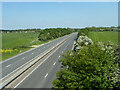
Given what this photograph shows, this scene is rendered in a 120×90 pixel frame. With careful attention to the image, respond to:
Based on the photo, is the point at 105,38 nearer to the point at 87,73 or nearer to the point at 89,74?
the point at 87,73

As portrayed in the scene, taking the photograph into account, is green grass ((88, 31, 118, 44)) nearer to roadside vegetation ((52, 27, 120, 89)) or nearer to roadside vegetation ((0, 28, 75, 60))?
roadside vegetation ((0, 28, 75, 60))

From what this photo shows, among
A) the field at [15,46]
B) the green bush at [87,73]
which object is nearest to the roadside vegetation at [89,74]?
the green bush at [87,73]

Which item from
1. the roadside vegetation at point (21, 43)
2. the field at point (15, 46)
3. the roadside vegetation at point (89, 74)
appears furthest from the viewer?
the roadside vegetation at point (21, 43)

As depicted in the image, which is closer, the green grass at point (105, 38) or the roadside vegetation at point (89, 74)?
the roadside vegetation at point (89, 74)

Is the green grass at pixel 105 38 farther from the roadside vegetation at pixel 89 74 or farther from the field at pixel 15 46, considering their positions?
the roadside vegetation at pixel 89 74

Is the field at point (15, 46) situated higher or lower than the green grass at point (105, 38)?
lower

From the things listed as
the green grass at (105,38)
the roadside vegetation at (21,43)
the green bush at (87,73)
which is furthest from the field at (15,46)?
the green grass at (105,38)

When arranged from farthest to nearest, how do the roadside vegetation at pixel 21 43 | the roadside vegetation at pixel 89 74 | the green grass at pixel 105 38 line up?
the green grass at pixel 105 38, the roadside vegetation at pixel 21 43, the roadside vegetation at pixel 89 74

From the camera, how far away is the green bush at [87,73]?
46.4ft

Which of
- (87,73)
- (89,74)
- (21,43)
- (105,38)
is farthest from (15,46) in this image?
(89,74)

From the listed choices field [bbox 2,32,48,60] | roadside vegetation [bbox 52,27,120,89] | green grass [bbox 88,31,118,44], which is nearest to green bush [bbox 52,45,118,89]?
roadside vegetation [bbox 52,27,120,89]

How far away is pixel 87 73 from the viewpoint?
14812 millimetres

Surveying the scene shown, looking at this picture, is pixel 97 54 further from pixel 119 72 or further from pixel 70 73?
pixel 70 73

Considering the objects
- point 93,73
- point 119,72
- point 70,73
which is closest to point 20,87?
point 70,73
